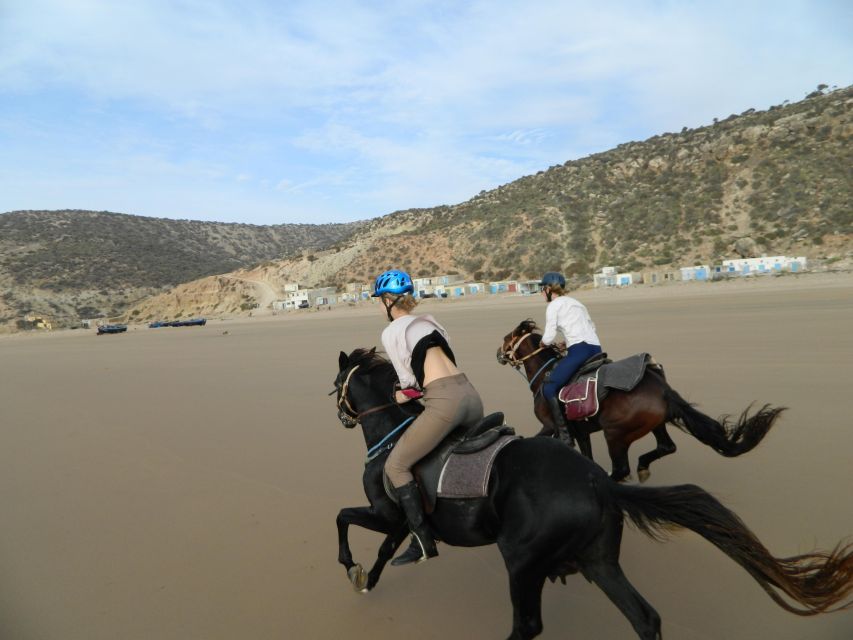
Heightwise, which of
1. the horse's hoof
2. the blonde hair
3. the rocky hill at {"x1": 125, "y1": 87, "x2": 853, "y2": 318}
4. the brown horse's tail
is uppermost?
the rocky hill at {"x1": 125, "y1": 87, "x2": 853, "y2": 318}

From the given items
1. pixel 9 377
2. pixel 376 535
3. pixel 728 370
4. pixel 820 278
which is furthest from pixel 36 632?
pixel 820 278

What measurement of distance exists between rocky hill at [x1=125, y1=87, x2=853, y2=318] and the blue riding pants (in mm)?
32152

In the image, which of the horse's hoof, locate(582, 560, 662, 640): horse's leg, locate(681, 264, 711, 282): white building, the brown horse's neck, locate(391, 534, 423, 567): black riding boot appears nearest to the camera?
locate(582, 560, 662, 640): horse's leg

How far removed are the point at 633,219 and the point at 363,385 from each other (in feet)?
169

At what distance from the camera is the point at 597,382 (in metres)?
5.99

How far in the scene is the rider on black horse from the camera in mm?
3691

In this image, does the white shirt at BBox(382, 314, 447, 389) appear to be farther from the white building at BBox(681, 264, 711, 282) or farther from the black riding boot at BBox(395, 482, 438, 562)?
the white building at BBox(681, 264, 711, 282)

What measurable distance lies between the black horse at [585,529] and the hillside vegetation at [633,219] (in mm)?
36152

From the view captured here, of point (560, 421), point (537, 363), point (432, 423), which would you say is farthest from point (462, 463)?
point (537, 363)

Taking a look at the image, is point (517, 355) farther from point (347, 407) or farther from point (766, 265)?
point (766, 265)

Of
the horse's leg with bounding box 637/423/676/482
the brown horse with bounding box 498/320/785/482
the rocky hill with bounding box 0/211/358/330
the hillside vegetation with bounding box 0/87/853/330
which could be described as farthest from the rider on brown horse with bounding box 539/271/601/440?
the rocky hill with bounding box 0/211/358/330

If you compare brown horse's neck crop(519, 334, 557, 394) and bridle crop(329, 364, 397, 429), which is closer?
bridle crop(329, 364, 397, 429)

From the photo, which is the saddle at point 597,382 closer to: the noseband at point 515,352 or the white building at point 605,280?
the noseband at point 515,352

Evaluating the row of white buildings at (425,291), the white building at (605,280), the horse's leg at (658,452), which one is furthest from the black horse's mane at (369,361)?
the row of white buildings at (425,291)
